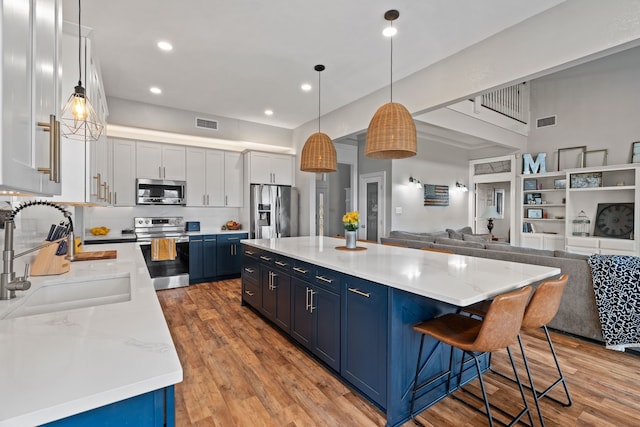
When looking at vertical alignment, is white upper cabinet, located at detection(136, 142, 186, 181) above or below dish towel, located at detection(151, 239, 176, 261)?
above

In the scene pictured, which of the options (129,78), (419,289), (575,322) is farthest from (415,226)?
(129,78)

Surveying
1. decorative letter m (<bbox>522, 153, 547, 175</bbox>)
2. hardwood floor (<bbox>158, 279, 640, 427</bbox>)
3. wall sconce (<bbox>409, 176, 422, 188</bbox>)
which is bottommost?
hardwood floor (<bbox>158, 279, 640, 427</bbox>)

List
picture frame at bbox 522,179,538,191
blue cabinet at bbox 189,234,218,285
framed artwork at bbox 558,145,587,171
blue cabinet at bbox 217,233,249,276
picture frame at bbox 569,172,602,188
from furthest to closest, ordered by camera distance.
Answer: picture frame at bbox 522,179,538,191, framed artwork at bbox 558,145,587,171, picture frame at bbox 569,172,602,188, blue cabinet at bbox 217,233,249,276, blue cabinet at bbox 189,234,218,285

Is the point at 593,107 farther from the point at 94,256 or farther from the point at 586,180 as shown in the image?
the point at 94,256

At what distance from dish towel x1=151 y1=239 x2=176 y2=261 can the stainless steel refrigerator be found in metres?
1.33

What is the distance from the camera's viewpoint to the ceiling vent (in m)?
6.39

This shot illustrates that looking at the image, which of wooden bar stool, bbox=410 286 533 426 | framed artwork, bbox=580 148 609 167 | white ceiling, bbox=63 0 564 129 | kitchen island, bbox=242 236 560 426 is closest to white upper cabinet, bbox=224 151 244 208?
white ceiling, bbox=63 0 564 129

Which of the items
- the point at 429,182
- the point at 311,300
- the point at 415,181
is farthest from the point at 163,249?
the point at 429,182

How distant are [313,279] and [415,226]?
186 inches

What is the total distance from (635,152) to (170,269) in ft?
26.6

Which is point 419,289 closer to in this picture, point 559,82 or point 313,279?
point 313,279

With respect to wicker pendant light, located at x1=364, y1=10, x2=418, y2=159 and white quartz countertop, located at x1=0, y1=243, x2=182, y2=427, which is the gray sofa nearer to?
wicker pendant light, located at x1=364, y1=10, x2=418, y2=159

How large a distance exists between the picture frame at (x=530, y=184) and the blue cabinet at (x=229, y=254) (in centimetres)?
613

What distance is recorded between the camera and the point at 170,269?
4.81m
